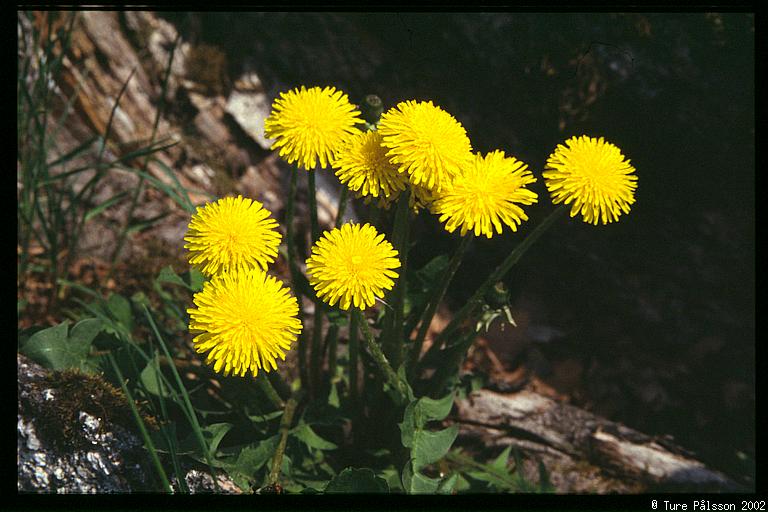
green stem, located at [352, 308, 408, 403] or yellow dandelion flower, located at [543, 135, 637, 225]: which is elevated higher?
yellow dandelion flower, located at [543, 135, 637, 225]

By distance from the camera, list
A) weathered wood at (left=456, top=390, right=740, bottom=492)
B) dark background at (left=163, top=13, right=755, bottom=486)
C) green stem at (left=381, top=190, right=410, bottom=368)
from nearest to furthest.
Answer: green stem at (left=381, top=190, right=410, bottom=368) < weathered wood at (left=456, top=390, right=740, bottom=492) < dark background at (left=163, top=13, right=755, bottom=486)

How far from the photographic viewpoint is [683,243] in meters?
3.17

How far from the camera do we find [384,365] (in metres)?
2.16

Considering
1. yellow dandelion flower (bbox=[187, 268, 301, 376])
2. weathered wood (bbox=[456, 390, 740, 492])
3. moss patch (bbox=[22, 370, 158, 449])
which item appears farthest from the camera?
weathered wood (bbox=[456, 390, 740, 492])

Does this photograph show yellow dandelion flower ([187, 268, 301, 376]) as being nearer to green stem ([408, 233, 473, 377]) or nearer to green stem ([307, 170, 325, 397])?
green stem ([307, 170, 325, 397])

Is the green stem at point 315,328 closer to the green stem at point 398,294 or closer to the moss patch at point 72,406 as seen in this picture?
the green stem at point 398,294

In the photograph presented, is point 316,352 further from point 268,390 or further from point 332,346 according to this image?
point 268,390

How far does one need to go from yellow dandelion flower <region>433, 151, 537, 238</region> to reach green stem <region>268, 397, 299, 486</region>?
1040 mm

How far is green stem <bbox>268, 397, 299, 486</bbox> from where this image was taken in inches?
86.0

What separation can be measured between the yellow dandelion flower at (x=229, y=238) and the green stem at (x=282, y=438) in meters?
0.74

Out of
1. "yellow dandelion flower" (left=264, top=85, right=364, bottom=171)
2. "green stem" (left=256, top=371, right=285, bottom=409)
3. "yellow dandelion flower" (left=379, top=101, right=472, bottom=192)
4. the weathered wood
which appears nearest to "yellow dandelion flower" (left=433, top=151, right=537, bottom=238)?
"yellow dandelion flower" (left=379, top=101, right=472, bottom=192)

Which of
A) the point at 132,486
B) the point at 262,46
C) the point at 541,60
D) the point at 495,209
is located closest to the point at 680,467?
the point at 495,209

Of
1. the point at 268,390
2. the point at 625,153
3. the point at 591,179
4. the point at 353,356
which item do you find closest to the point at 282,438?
the point at 268,390

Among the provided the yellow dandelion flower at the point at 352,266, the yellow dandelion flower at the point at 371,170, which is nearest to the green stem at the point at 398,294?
the yellow dandelion flower at the point at 371,170
